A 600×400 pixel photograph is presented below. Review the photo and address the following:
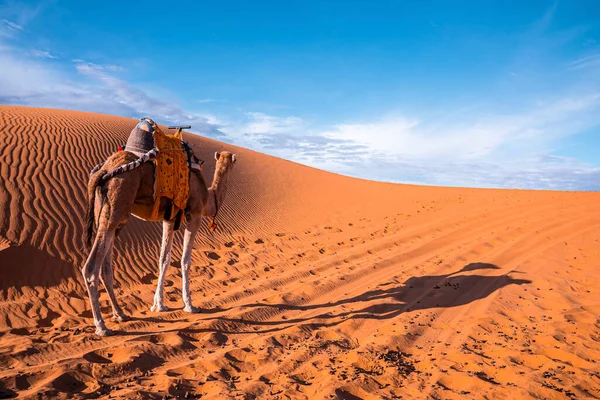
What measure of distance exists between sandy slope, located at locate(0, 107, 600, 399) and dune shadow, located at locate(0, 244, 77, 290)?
0.12ft

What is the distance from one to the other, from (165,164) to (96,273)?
1922 millimetres

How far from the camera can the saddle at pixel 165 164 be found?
6615 mm

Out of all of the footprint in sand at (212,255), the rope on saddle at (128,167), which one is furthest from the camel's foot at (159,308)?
the footprint in sand at (212,255)

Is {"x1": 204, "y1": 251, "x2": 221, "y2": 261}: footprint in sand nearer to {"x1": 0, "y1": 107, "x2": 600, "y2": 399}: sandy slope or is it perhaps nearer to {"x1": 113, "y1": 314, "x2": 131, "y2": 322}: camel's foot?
{"x1": 0, "y1": 107, "x2": 600, "y2": 399}: sandy slope

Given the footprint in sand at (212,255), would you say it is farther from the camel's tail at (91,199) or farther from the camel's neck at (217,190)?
the camel's tail at (91,199)

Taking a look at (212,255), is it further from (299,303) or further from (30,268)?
(30,268)

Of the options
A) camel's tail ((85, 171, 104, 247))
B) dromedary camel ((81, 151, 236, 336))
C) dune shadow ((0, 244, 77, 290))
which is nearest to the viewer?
dromedary camel ((81, 151, 236, 336))

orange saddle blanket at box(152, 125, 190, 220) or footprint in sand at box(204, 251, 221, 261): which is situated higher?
orange saddle blanket at box(152, 125, 190, 220)

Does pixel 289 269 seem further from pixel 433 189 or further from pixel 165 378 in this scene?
pixel 433 189

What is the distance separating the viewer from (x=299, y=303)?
791 cm

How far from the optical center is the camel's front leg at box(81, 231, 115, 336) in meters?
5.89

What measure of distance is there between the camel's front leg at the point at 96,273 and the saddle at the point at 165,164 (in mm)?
918

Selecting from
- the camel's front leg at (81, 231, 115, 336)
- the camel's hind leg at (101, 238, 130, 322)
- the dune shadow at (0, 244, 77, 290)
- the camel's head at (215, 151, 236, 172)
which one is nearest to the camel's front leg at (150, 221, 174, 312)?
the camel's hind leg at (101, 238, 130, 322)

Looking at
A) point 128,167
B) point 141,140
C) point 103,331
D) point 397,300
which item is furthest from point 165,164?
point 397,300
